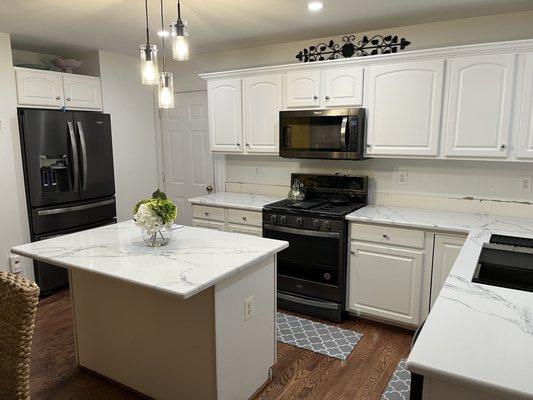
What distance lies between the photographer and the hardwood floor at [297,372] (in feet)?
7.93

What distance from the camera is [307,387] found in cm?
248

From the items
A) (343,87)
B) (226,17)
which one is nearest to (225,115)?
(226,17)

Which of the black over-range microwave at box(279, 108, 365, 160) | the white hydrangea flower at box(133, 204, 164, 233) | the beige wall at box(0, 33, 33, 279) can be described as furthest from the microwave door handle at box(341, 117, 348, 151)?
the beige wall at box(0, 33, 33, 279)

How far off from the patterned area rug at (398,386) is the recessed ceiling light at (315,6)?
7.94 feet

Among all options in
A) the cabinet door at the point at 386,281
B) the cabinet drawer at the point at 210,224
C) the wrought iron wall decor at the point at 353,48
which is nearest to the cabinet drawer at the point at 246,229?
the cabinet drawer at the point at 210,224

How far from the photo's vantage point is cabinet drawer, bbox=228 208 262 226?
3.62 m

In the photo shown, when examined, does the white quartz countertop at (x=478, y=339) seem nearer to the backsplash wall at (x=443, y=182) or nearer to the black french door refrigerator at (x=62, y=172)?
the backsplash wall at (x=443, y=182)

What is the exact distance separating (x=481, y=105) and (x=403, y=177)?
88 centimetres

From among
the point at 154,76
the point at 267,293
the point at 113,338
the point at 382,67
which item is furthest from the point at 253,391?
the point at 382,67

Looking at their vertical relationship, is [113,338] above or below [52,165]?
below

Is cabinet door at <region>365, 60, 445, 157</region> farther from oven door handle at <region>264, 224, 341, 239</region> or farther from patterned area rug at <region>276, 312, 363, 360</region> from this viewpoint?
patterned area rug at <region>276, 312, 363, 360</region>

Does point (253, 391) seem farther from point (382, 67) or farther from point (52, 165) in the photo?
point (52, 165)

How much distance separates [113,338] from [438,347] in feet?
6.38

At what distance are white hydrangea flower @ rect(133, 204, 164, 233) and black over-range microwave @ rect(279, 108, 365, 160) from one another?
5.53ft
